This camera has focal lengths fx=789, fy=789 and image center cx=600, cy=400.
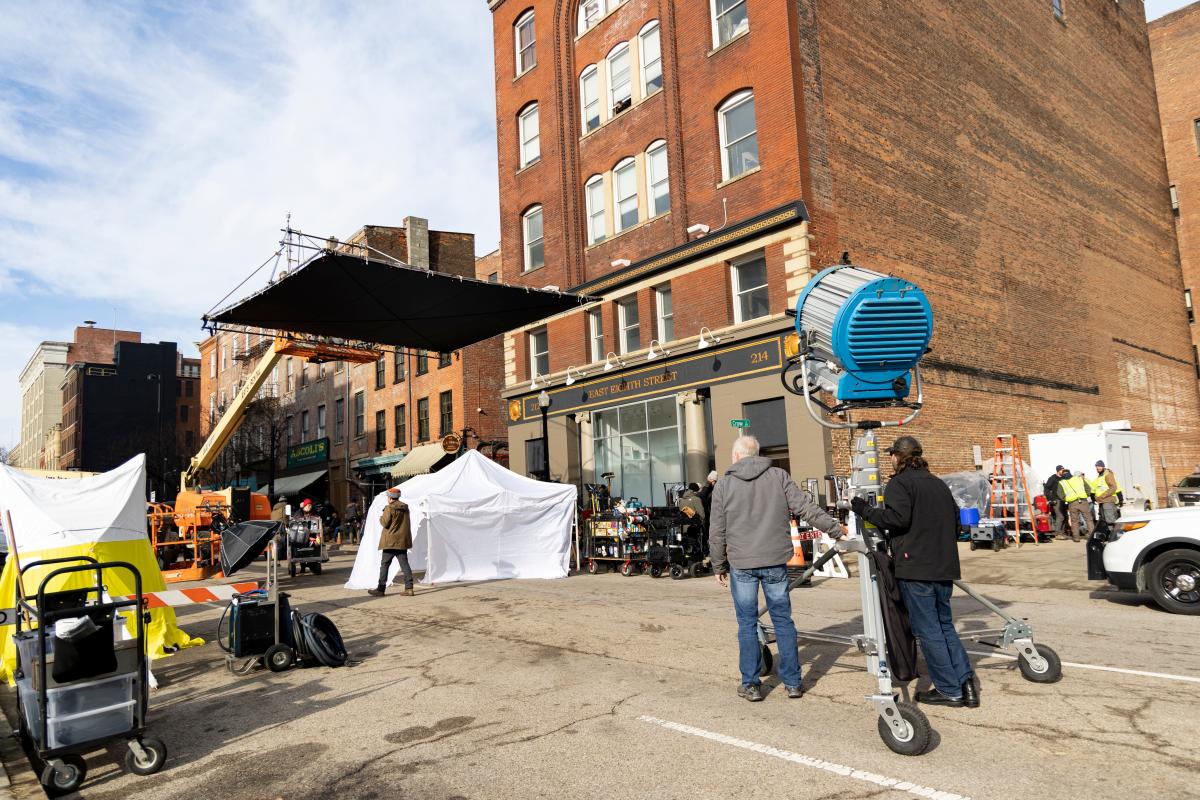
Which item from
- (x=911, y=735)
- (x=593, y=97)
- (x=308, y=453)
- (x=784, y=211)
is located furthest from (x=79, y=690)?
(x=308, y=453)

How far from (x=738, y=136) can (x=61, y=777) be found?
2008 cm

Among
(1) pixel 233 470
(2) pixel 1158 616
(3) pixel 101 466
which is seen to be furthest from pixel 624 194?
(3) pixel 101 466

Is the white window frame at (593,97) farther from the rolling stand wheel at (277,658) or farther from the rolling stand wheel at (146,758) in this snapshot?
the rolling stand wheel at (146,758)

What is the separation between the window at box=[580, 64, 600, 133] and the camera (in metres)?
25.9

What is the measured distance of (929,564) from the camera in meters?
5.58

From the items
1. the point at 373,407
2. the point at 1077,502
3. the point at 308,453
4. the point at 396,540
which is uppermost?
the point at 373,407

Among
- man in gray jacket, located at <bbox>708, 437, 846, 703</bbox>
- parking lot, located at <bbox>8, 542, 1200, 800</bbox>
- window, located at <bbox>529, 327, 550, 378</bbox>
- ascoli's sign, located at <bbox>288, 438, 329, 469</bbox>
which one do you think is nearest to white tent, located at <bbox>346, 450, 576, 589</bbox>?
parking lot, located at <bbox>8, 542, 1200, 800</bbox>

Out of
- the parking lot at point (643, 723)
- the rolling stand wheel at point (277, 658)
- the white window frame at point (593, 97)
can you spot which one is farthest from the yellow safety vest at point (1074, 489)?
the rolling stand wheel at point (277, 658)

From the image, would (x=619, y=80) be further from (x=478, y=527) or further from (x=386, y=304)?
(x=478, y=527)

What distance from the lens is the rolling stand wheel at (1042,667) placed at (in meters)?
6.29

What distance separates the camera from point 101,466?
3310 inches

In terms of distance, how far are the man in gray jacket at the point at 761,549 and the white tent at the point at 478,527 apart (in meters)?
10.7

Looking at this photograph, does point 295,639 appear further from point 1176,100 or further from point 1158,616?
point 1176,100

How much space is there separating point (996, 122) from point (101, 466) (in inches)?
3521
